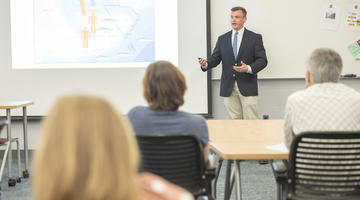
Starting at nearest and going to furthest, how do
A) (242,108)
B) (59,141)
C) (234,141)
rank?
(59,141)
(234,141)
(242,108)

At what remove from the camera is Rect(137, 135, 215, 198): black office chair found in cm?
210

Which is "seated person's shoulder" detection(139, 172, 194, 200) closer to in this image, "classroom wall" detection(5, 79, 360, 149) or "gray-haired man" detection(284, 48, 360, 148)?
"gray-haired man" detection(284, 48, 360, 148)

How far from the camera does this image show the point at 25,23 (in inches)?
211

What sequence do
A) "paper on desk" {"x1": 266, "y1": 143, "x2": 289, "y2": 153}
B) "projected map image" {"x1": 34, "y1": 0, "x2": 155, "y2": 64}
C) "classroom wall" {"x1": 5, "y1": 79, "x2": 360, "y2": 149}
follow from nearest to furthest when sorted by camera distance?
"paper on desk" {"x1": 266, "y1": 143, "x2": 289, "y2": 153} < "projected map image" {"x1": 34, "y1": 0, "x2": 155, "y2": 64} < "classroom wall" {"x1": 5, "y1": 79, "x2": 360, "y2": 149}

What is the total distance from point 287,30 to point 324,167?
11.5 ft

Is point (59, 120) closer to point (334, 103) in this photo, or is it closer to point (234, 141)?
point (334, 103)

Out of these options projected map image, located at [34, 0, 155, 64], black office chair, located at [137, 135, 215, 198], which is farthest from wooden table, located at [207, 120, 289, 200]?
projected map image, located at [34, 0, 155, 64]

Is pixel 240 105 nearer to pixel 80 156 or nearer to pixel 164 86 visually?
pixel 164 86

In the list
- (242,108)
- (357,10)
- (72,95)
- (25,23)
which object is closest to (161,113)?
A: (72,95)

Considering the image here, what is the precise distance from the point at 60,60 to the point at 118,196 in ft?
15.5

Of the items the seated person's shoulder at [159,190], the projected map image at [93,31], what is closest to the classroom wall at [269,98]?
the projected map image at [93,31]

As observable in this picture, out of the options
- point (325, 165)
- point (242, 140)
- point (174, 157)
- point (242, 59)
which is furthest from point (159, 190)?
point (242, 59)

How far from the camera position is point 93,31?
5.39 m

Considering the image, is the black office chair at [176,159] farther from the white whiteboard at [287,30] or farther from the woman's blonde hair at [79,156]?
the white whiteboard at [287,30]
